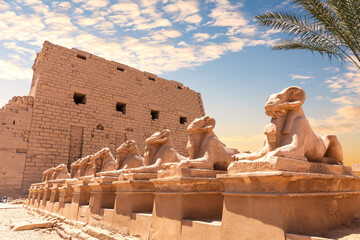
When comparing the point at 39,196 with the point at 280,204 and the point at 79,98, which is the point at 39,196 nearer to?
the point at 79,98

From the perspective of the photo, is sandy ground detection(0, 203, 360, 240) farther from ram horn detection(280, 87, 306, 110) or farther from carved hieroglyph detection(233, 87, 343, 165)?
ram horn detection(280, 87, 306, 110)

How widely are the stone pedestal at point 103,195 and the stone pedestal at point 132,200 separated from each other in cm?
73

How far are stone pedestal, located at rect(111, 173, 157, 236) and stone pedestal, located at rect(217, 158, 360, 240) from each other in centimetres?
193

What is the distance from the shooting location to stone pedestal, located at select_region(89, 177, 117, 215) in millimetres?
5367

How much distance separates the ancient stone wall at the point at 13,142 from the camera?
12188 millimetres

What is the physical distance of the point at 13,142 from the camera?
1238cm

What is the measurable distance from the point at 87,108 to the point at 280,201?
13520 mm

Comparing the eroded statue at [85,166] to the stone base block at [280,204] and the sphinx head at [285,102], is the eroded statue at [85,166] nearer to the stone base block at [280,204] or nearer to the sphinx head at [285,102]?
the stone base block at [280,204]

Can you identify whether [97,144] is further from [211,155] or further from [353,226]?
[353,226]

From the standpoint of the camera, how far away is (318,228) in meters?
2.55

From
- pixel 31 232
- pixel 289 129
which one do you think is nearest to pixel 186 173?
pixel 289 129

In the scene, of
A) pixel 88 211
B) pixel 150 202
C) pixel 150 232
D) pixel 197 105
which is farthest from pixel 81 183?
pixel 197 105

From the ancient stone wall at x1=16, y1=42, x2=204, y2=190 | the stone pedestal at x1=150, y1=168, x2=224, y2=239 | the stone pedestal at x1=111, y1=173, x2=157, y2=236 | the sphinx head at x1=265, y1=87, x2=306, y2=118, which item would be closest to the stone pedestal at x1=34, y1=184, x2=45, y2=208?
the ancient stone wall at x1=16, y1=42, x2=204, y2=190

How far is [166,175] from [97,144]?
1153cm
